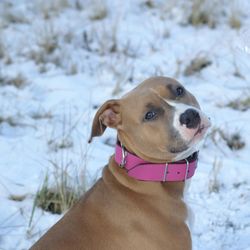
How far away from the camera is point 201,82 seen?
6309 millimetres

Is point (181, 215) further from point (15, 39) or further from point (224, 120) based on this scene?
point (15, 39)

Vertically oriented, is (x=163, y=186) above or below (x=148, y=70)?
above

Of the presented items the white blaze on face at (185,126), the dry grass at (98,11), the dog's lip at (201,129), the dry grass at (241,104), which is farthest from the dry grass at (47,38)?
the dog's lip at (201,129)

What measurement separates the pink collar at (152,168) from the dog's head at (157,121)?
0.14ft

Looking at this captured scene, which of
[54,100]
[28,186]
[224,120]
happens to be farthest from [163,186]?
[54,100]

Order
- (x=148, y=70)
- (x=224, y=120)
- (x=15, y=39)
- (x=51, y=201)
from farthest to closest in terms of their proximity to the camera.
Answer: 1. (x=15, y=39)
2. (x=148, y=70)
3. (x=224, y=120)
4. (x=51, y=201)

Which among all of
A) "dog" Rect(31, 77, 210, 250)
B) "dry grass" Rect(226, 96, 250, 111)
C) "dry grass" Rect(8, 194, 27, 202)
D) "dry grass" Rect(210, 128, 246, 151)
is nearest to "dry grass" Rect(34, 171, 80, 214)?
"dry grass" Rect(8, 194, 27, 202)

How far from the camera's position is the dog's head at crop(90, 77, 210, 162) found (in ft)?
11.6

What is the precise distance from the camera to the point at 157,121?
3652 mm

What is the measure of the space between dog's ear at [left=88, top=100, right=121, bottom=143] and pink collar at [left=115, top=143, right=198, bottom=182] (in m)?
Answer: 0.16

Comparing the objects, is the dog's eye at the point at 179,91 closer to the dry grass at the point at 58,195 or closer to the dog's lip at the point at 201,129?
the dog's lip at the point at 201,129

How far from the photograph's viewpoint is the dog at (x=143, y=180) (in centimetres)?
353

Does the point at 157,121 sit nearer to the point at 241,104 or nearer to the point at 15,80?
the point at 241,104

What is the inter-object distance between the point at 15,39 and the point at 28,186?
278 centimetres
